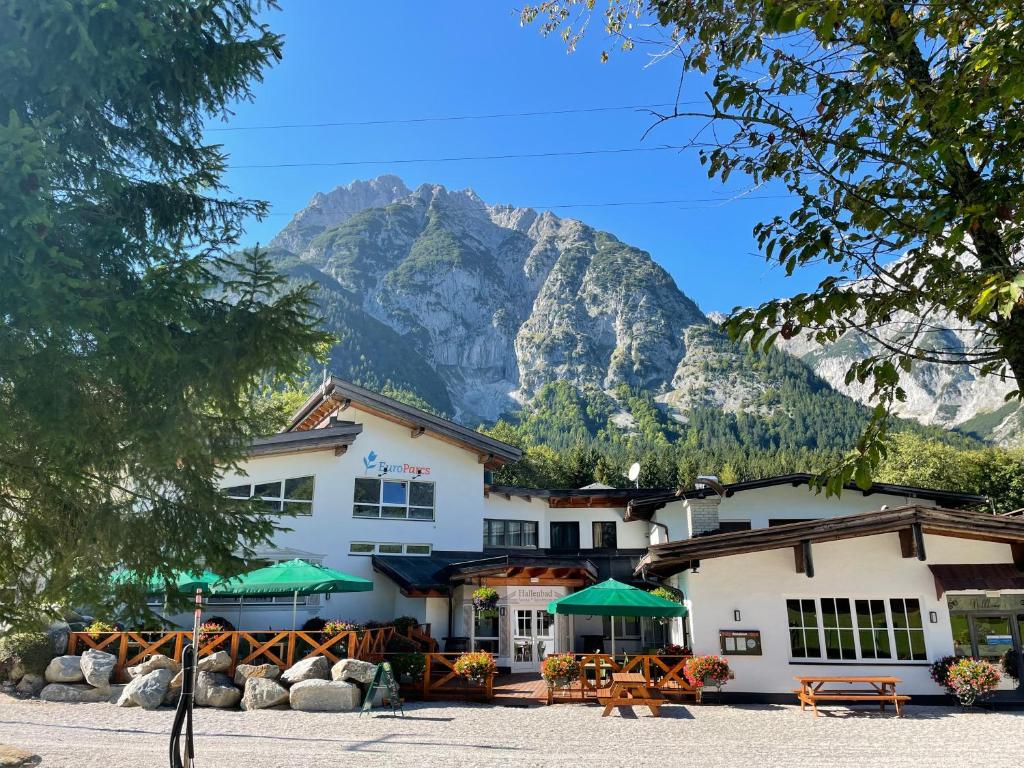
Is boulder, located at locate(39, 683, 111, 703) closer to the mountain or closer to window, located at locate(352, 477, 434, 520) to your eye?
window, located at locate(352, 477, 434, 520)

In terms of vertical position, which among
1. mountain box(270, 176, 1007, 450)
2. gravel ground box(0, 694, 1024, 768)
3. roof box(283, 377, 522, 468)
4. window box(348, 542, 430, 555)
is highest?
mountain box(270, 176, 1007, 450)

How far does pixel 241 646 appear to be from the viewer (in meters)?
16.2

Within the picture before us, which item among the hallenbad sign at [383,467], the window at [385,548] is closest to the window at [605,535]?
the window at [385,548]

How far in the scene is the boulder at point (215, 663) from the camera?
1446 centimetres

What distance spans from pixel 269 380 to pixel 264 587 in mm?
9037

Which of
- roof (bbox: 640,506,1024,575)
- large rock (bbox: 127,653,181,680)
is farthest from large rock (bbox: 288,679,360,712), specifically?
roof (bbox: 640,506,1024,575)

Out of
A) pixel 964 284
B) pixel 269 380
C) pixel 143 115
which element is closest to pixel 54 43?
pixel 143 115

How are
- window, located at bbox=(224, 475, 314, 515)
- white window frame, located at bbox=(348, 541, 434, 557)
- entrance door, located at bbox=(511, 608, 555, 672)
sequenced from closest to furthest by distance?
1. entrance door, located at bbox=(511, 608, 555, 672)
2. window, located at bbox=(224, 475, 314, 515)
3. white window frame, located at bbox=(348, 541, 434, 557)

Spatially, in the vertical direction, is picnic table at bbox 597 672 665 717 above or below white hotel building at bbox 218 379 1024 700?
below

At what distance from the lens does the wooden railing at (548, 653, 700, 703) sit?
48.3 ft

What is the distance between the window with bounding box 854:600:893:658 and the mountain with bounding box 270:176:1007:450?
354ft

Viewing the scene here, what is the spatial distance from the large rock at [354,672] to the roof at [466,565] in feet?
16.6

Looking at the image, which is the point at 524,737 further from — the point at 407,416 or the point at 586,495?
the point at 586,495

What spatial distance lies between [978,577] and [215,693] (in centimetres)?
1524
